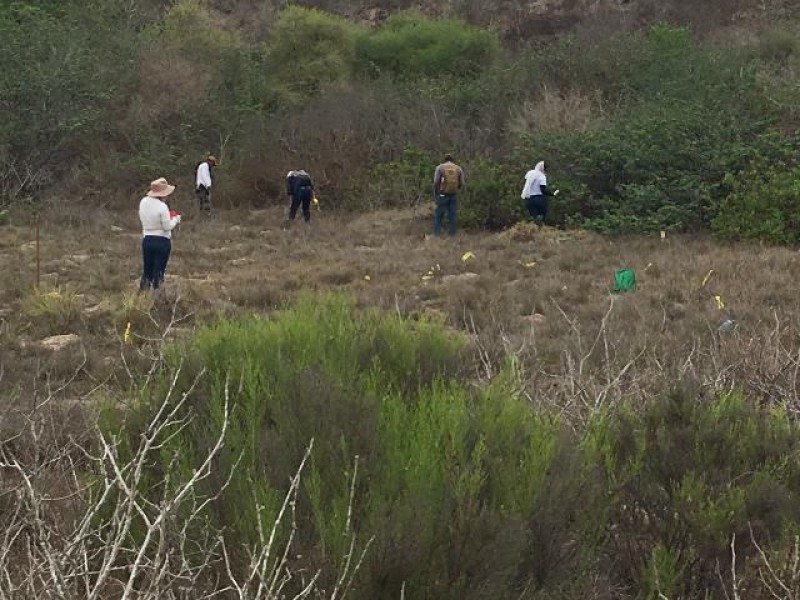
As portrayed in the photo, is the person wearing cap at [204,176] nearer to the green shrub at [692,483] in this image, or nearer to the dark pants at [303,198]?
the dark pants at [303,198]

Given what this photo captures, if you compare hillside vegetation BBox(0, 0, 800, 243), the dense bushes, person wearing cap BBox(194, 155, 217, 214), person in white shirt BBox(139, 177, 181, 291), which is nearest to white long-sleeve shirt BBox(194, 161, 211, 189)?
person wearing cap BBox(194, 155, 217, 214)

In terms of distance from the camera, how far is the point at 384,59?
25938mm

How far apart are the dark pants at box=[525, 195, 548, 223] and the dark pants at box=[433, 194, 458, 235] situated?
1281mm

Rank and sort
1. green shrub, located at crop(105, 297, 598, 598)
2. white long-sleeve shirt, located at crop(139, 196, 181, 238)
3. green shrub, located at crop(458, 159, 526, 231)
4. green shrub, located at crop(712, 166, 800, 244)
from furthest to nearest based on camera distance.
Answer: green shrub, located at crop(458, 159, 526, 231) → green shrub, located at crop(712, 166, 800, 244) → white long-sleeve shirt, located at crop(139, 196, 181, 238) → green shrub, located at crop(105, 297, 598, 598)

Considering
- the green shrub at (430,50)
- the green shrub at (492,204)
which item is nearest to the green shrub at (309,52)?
the green shrub at (430,50)

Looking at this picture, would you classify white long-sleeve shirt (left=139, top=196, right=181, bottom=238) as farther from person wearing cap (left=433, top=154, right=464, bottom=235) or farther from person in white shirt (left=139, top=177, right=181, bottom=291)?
person wearing cap (left=433, top=154, right=464, bottom=235)

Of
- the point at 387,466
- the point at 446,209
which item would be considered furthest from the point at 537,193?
the point at 387,466

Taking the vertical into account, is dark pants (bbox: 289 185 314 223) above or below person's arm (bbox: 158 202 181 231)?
below

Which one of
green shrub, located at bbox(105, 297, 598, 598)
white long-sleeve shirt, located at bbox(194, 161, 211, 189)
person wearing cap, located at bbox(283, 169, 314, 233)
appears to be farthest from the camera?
white long-sleeve shirt, located at bbox(194, 161, 211, 189)

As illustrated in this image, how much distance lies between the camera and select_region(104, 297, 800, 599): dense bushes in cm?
266

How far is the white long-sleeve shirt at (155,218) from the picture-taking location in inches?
352

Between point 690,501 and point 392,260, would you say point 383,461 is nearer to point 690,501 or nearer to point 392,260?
point 690,501

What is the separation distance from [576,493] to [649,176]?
1311cm

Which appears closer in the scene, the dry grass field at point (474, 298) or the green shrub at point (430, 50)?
the dry grass field at point (474, 298)
